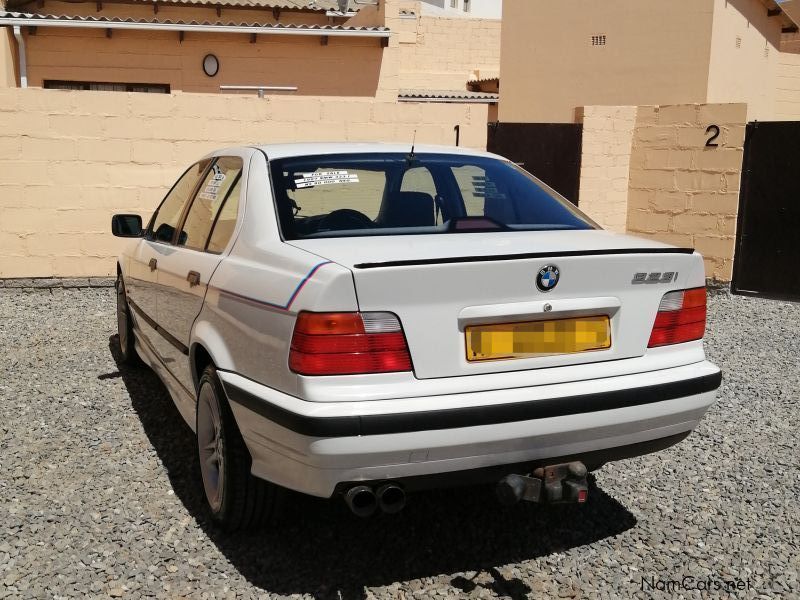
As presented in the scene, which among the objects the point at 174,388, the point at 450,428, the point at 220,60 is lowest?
the point at 174,388

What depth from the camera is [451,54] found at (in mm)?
30281

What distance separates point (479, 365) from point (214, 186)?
1807 millimetres

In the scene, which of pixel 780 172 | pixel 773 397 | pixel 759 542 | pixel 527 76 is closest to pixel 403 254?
pixel 759 542

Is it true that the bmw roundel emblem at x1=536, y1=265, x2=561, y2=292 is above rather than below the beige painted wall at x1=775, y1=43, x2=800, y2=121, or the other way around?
below

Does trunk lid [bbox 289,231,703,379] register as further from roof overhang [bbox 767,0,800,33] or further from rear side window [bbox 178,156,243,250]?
roof overhang [bbox 767,0,800,33]

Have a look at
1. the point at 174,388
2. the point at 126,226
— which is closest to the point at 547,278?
the point at 174,388

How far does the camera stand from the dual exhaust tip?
2510 mm

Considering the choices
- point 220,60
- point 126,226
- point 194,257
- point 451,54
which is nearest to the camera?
point 194,257

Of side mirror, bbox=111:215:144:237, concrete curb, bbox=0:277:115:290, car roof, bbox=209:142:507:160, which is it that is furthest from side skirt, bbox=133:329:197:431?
concrete curb, bbox=0:277:115:290

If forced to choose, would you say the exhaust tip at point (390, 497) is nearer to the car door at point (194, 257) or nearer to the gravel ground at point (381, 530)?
the gravel ground at point (381, 530)

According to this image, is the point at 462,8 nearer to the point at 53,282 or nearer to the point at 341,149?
the point at 53,282

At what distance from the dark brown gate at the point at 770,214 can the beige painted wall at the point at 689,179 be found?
0.12m

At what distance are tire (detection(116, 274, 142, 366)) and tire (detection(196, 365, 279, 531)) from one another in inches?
92.7

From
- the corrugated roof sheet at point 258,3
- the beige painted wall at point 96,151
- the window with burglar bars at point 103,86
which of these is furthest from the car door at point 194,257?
the corrugated roof sheet at point 258,3
